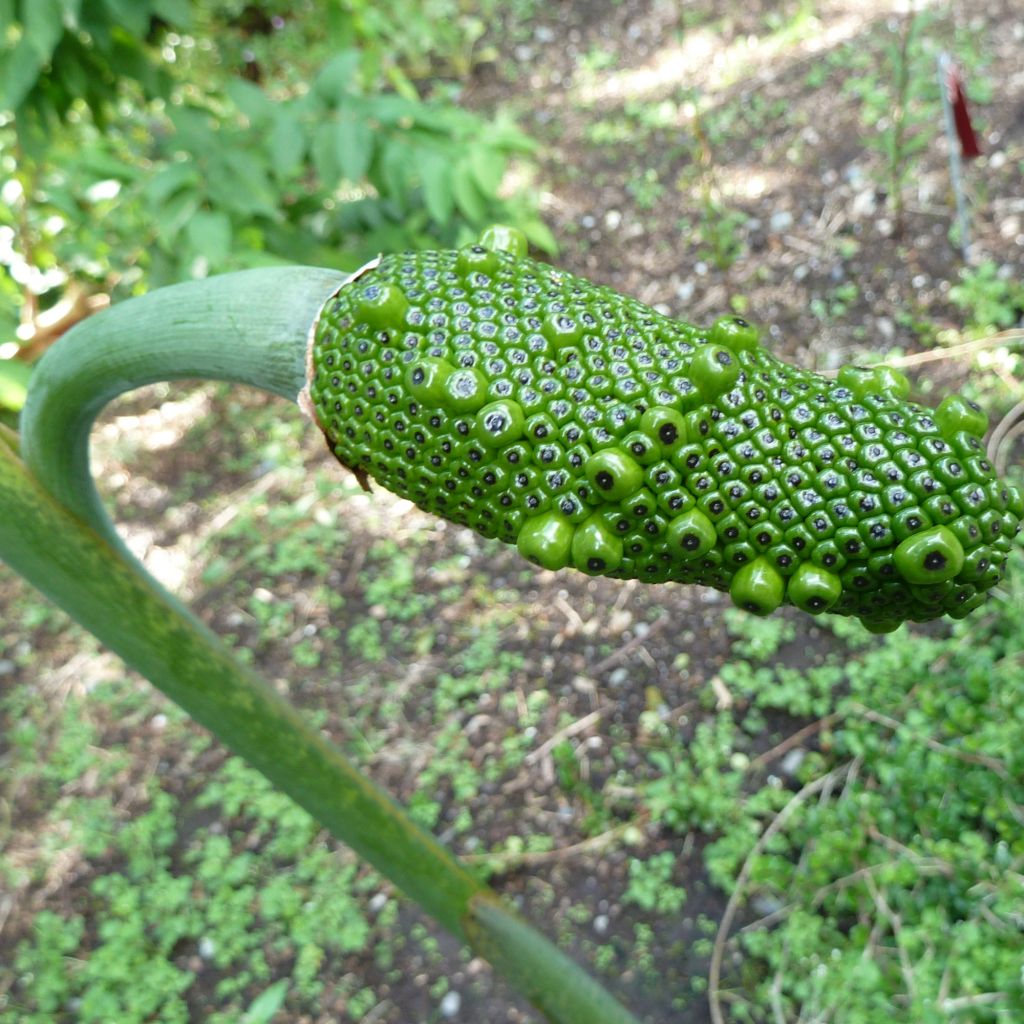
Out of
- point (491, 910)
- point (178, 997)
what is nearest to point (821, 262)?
point (491, 910)

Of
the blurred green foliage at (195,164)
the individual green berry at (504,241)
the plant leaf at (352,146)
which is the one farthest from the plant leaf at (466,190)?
the individual green berry at (504,241)

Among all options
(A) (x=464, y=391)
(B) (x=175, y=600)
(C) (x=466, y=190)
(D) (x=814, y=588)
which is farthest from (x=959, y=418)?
(C) (x=466, y=190)

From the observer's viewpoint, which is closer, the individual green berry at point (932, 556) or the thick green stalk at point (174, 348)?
the individual green berry at point (932, 556)

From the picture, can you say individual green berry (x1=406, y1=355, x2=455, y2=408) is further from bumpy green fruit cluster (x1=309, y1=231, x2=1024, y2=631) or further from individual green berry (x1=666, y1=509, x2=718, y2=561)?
individual green berry (x1=666, y1=509, x2=718, y2=561)

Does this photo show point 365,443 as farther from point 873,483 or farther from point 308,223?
point 308,223

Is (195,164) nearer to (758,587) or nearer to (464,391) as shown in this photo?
(464,391)

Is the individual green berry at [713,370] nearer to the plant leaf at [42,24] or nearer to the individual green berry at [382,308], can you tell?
the individual green berry at [382,308]
